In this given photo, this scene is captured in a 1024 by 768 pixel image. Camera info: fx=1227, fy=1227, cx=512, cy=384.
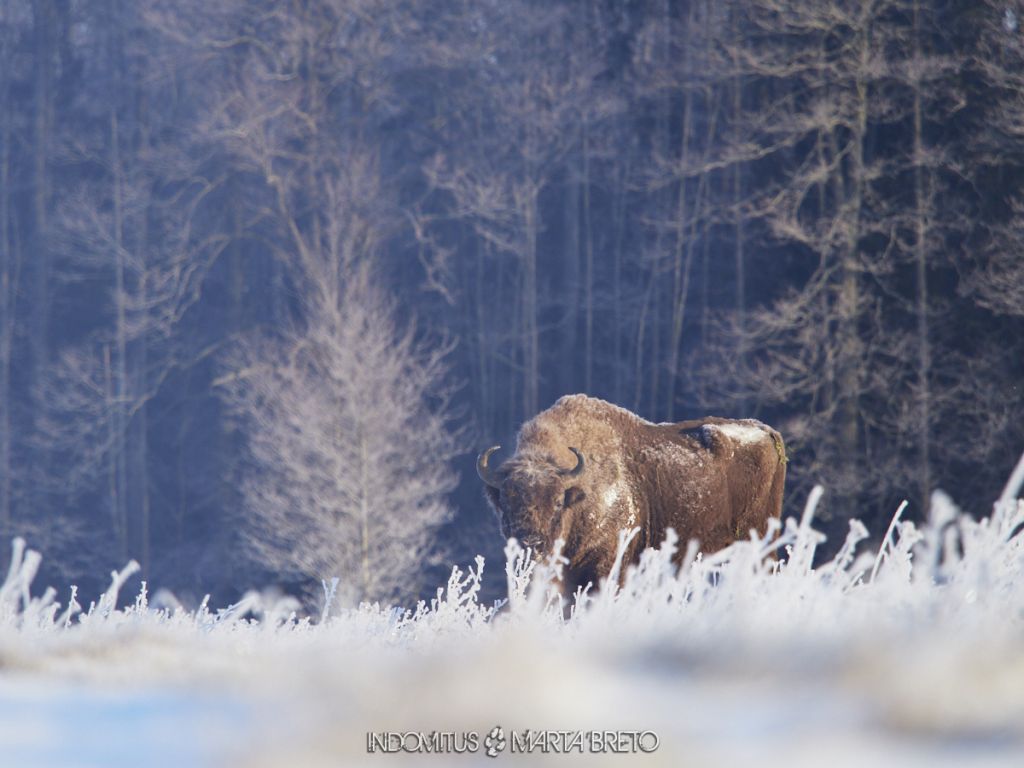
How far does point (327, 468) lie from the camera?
2302 cm

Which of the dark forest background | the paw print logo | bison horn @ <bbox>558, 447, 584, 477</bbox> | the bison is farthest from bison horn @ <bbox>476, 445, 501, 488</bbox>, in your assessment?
the dark forest background

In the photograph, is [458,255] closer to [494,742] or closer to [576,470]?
[576,470]

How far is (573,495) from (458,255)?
26.3 meters

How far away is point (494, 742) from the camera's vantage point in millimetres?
2201

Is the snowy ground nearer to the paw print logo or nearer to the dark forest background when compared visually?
the paw print logo

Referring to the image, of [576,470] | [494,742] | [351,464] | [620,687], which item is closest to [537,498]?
[576,470]

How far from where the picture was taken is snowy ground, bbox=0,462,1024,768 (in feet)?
7.16

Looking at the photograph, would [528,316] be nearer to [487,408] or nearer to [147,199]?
[487,408]

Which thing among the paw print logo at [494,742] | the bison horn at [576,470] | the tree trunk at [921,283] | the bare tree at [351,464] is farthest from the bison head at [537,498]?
the tree trunk at [921,283]

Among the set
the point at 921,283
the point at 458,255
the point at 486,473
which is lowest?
the point at 458,255

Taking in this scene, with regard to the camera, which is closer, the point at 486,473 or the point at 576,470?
the point at 576,470

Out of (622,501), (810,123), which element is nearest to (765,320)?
(810,123)

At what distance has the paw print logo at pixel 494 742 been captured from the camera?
2.18 metres

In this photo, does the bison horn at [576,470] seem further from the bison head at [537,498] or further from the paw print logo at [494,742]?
the paw print logo at [494,742]
